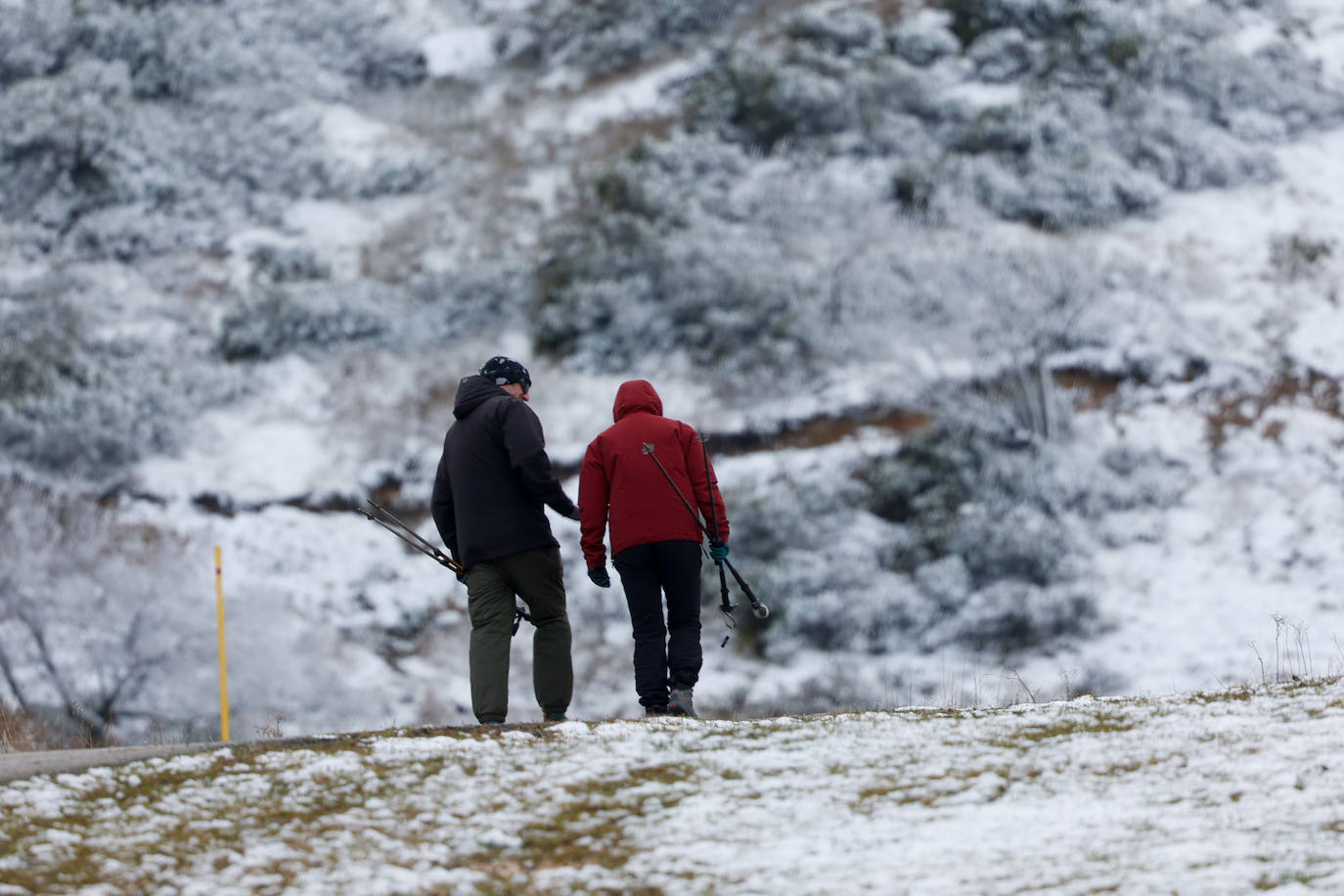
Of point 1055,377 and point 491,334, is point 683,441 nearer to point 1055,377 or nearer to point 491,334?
point 1055,377

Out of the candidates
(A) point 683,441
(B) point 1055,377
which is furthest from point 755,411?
(A) point 683,441

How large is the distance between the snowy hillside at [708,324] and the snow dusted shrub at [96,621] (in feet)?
0.19

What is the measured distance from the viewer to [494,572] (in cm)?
610

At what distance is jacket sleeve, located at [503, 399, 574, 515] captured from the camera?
19.5 feet

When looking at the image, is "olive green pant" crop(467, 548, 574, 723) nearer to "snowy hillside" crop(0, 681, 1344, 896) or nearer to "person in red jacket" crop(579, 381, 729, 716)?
"person in red jacket" crop(579, 381, 729, 716)

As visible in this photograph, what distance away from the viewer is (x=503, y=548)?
6020mm

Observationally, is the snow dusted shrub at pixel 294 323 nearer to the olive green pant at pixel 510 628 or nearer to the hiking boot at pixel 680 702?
the olive green pant at pixel 510 628

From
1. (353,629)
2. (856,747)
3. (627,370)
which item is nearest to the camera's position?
(856,747)

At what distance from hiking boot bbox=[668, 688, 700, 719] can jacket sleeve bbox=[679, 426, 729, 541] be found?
726 millimetres

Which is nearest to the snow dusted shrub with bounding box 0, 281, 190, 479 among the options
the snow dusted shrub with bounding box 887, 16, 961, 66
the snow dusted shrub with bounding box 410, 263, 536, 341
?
the snow dusted shrub with bounding box 410, 263, 536, 341

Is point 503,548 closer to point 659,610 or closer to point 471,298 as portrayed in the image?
point 659,610

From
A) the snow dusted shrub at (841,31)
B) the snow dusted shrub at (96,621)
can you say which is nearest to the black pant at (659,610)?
the snow dusted shrub at (96,621)

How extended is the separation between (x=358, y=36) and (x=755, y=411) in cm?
1454

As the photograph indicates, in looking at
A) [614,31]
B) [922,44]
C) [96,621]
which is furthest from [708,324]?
[96,621]
